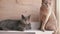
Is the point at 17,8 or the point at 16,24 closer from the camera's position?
the point at 16,24

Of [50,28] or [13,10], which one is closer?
[50,28]

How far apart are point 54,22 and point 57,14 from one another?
191 mm

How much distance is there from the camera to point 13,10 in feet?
5.72

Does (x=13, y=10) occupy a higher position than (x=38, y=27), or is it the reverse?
(x=13, y=10)

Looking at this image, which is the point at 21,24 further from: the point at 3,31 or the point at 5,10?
the point at 5,10

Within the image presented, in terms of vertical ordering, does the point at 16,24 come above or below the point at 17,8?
below

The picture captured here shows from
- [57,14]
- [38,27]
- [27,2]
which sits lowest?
[38,27]

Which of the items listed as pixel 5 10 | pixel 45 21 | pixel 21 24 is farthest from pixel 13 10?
pixel 45 21

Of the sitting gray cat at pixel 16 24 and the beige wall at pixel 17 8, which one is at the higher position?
the beige wall at pixel 17 8

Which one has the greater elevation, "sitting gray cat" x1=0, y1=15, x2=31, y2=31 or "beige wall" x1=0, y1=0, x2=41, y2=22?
"beige wall" x1=0, y1=0, x2=41, y2=22

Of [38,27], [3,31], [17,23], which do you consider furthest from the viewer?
[38,27]

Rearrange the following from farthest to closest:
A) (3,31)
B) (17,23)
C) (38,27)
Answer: (38,27), (17,23), (3,31)

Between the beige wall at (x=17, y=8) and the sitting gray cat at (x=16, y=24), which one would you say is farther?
the beige wall at (x=17, y=8)

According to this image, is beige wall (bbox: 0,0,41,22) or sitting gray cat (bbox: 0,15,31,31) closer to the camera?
sitting gray cat (bbox: 0,15,31,31)
